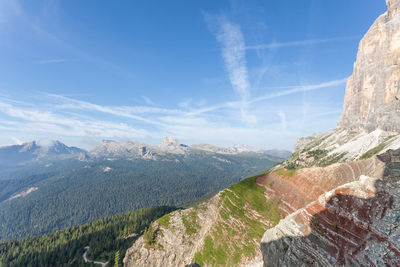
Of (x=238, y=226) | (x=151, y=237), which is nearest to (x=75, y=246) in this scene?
(x=151, y=237)

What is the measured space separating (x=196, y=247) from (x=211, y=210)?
14972mm

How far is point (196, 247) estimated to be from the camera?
183 ft

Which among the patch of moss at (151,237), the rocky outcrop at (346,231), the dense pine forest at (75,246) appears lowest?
the dense pine forest at (75,246)

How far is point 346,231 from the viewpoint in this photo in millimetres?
27125

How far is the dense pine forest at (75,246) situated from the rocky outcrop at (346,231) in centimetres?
12337

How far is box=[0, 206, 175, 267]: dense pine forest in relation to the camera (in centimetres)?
12106

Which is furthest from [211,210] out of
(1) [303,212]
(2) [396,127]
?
(2) [396,127]

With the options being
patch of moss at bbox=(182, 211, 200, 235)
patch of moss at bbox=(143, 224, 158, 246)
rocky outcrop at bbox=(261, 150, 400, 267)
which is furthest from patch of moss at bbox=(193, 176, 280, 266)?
patch of moss at bbox=(143, 224, 158, 246)

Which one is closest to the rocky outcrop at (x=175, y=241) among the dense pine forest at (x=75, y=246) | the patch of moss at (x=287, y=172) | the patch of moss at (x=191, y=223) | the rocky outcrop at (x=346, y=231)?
the patch of moss at (x=191, y=223)

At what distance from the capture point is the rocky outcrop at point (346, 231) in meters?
22.9

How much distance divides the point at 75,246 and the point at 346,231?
17888 centimetres

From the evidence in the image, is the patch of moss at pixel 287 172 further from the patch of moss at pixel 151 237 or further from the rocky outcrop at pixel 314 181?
the patch of moss at pixel 151 237

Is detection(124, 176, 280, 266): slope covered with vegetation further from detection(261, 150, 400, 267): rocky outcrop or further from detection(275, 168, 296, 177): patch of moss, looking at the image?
detection(261, 150, 400, 267): rocky outcrop

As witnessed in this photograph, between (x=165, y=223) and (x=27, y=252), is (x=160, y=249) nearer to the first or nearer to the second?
(x=165, y=223)
